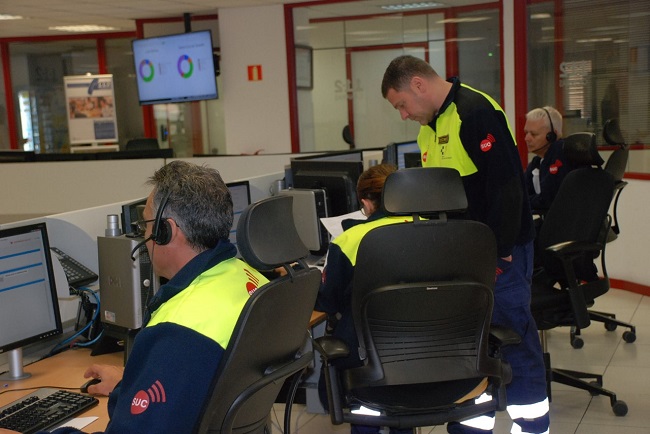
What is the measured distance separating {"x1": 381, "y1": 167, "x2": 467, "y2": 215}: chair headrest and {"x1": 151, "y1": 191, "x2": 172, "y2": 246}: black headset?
90 centimetres

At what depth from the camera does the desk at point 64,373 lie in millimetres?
2238

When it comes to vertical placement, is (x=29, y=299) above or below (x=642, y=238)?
above

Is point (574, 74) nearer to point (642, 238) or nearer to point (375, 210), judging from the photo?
point (642, 238)

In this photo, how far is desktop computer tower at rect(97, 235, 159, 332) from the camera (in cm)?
245

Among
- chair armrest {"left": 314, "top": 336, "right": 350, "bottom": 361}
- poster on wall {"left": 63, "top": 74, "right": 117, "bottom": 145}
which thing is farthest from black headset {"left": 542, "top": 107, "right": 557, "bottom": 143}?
poster on wall {"left": 63, "top": 74, "right": 117, "bottom": 145}

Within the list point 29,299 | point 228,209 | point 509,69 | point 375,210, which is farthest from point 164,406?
point 509,69

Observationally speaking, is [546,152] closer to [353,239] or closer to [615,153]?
[615,153]

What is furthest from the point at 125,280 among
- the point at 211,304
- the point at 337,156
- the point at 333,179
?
the point at 337,156

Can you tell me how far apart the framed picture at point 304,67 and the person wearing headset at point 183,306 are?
22.7ft

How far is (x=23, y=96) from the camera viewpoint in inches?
459

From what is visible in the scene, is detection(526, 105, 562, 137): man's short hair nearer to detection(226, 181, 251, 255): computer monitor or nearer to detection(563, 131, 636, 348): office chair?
detection(563, 131, 636, 348): office chair

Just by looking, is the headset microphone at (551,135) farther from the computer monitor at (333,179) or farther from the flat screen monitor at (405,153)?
the computer monitor at (333,179)

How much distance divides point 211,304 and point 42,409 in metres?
0.74

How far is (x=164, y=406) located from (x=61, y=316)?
4.33 feet
